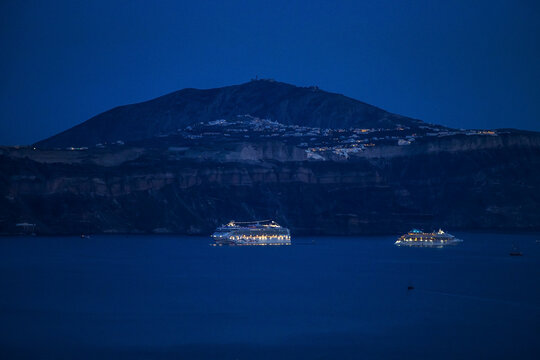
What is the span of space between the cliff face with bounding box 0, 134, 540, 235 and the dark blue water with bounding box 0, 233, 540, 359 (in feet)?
196

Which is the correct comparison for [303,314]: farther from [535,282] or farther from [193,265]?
[193,265]

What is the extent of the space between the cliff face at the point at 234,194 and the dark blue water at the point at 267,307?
5983cm

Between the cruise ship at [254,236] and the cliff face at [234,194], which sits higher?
the cliff face at [234,194]

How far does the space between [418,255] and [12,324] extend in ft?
240

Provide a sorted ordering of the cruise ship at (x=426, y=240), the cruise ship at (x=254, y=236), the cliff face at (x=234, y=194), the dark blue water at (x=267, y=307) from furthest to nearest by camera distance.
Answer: the cliff face at (x=234, y=194)
the cruise ship at (x=254, y=236)
the cruise ship at (x=426, y=240)
the dark blue water at (x=267, y=307)

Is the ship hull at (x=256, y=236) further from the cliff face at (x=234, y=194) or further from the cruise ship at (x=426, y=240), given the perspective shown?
the cliff face at (x=234, y=194)

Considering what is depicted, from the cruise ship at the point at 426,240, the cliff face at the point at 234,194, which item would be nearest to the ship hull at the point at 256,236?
the cruise ship at the point at 426,240

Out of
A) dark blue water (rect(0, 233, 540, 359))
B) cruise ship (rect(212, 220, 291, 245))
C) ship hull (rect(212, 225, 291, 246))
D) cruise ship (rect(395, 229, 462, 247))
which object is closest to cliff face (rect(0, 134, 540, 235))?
cruise ship (rect(212, 220, 291, 245))

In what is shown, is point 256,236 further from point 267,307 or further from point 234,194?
point 267,307

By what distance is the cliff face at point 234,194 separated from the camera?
165 metres

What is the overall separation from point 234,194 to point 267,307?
116 meters

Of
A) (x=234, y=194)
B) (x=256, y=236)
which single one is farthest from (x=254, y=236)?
(x=234, y=194)

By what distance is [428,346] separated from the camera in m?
47.4

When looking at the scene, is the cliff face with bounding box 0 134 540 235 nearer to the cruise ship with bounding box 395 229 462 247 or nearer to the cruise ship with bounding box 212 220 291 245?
the cruise ship with bounding box 212 220 291 245
